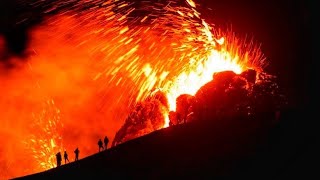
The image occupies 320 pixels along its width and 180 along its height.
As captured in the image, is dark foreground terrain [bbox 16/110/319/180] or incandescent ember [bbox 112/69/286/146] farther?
incandescent ember [bbox 112/69/286/146]

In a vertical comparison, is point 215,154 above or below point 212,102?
below

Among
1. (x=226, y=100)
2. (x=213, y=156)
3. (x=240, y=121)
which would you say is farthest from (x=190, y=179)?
(x=226, y=100)

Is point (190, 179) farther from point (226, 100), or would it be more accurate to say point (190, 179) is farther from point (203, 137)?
point (226, 100)

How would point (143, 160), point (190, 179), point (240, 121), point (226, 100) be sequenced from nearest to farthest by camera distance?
1. point (190, 179)
2. point (143, 160)
3. point (240, 121)
4. point (226, 100)

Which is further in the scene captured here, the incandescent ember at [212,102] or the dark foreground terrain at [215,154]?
the incandescent ember at [212,102]

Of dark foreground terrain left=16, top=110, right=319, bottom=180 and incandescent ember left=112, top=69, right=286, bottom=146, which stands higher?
incandescent ember left=112, top=69, right=286, bottom=146

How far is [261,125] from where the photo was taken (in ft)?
118

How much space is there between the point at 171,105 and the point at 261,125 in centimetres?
1952

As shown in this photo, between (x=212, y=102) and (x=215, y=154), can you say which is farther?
(x=212, y=102)

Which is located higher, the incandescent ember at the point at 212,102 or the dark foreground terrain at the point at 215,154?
the incandescent ember at the point at 212,102

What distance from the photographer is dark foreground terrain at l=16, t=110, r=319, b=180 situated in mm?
31594

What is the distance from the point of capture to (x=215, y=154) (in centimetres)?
3359

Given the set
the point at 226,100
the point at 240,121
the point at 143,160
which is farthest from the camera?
the point at 226,100

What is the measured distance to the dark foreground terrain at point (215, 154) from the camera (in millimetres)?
31594
